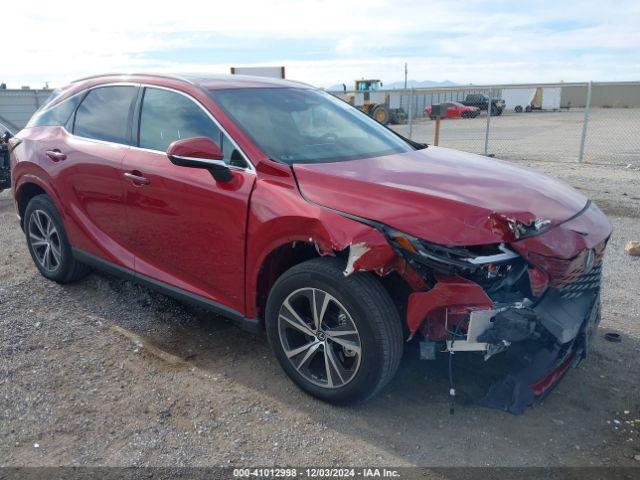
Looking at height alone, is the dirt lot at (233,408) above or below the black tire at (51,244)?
below

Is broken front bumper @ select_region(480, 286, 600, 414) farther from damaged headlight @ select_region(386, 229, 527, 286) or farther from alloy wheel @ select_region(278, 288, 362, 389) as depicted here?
alloy wheel @ select_region(278, 288, 362, 389)

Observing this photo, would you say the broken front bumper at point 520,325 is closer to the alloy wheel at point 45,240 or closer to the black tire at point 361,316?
the black tire at point 361,316

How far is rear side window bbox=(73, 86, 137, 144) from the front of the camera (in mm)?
4266

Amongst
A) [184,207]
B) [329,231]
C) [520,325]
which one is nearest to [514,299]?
[520,325]

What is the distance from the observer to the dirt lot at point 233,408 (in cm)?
289

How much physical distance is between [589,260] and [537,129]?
25.8m

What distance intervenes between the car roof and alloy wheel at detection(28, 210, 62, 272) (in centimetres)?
139

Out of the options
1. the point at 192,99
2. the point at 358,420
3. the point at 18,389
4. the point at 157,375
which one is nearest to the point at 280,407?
the point at 358,420

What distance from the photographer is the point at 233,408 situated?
10.8 feet

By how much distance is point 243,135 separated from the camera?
11.6 feet

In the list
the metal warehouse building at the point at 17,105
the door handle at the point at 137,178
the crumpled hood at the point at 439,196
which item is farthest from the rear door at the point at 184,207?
the metal warehouse building at the point at 17,105

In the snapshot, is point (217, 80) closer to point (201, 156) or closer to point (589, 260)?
point (201, 156)

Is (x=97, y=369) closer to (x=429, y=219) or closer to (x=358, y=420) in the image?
(x=358, y=420)

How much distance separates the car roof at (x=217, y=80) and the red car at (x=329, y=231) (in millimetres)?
31
